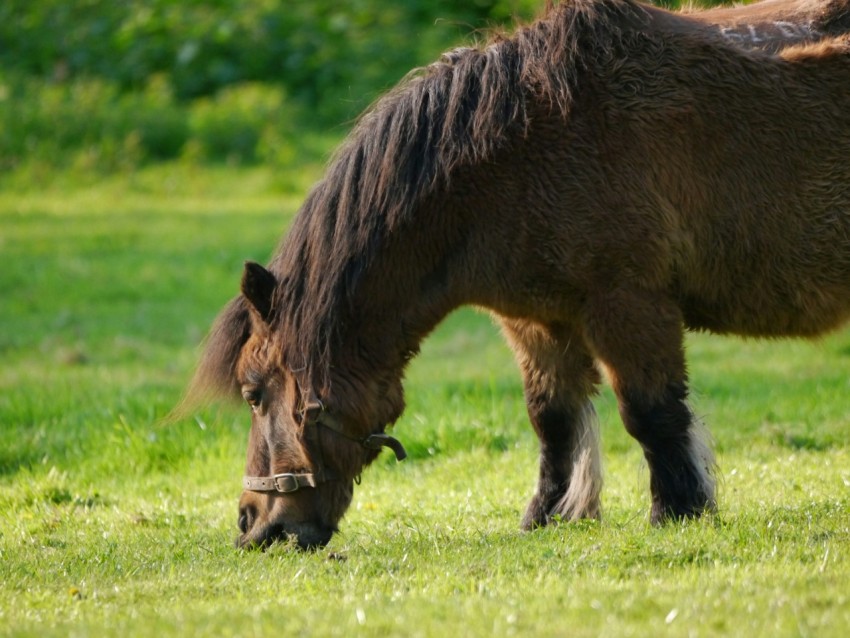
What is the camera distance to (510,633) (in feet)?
12.9

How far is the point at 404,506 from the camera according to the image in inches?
267

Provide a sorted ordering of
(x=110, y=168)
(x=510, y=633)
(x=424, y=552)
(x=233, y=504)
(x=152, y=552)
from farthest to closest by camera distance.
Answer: (x=110, y=168)
(x=233, y=504)
(x=152, y=552)
(x=424, y=552)
(x=510, y=633)

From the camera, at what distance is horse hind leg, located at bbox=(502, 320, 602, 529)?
6.14 meters

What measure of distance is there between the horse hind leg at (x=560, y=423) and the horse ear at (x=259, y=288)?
1255 millimetres

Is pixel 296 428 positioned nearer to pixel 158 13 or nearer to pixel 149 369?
pixel 149 369

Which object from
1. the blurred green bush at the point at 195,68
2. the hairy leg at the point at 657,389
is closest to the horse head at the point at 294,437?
the hairy leg at the point at 657,389

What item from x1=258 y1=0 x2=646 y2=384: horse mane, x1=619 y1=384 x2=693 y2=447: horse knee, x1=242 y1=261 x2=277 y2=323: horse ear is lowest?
x1=619 y1=384 x2=693 y2=447: horse knee

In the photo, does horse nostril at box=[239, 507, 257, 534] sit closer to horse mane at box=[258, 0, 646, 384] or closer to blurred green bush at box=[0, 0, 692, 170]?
horse mane at box=[258, 0, 646, 384]

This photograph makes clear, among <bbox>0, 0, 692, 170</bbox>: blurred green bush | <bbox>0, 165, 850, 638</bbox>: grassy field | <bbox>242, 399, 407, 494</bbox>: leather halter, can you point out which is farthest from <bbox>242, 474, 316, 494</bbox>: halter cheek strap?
<bbox>0, 0, 692, 170</bbox>: blurred green bush

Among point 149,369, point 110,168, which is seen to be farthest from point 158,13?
point 149,369

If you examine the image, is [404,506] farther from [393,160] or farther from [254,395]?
[393,160]

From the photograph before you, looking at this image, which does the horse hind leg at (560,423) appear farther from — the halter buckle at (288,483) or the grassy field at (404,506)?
the halter buckle at (288,483)

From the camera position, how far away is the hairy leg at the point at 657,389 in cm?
543

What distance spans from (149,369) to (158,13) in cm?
1454
